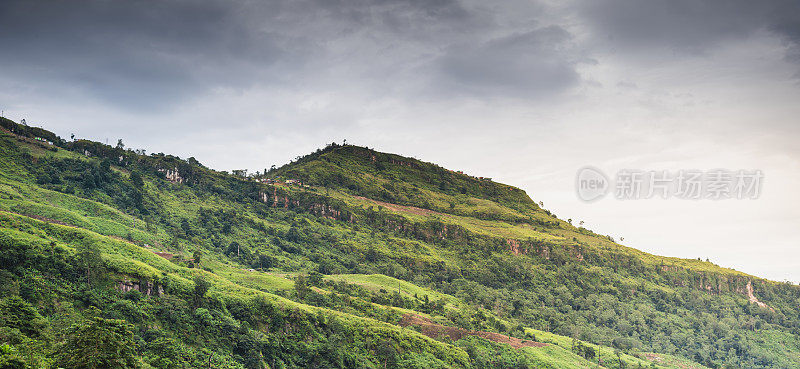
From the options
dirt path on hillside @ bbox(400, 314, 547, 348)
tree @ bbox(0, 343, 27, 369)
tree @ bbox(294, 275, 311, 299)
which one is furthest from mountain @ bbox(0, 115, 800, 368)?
dirt path on hillside @ bbox(400, 314, 547, 348)

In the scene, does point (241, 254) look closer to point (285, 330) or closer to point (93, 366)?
point (285, 330)

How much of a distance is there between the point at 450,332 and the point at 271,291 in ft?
120

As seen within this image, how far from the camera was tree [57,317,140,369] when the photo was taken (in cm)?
3734

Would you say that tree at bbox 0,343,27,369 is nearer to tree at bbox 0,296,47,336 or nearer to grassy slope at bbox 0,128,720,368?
tree at bbox 0,296,47,336

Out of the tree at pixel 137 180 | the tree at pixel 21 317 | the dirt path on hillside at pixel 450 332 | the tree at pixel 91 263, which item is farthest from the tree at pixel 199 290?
the tree at pixel 137 180

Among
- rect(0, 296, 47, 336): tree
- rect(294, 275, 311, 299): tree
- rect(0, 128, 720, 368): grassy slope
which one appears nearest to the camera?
rect(0, 296, 47, 336): tree

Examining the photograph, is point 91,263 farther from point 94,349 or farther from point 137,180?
point 137,180

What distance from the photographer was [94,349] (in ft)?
124

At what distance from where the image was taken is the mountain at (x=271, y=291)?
57500 millimetres

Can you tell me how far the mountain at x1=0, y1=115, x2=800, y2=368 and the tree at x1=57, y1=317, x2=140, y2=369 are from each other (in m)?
0.13

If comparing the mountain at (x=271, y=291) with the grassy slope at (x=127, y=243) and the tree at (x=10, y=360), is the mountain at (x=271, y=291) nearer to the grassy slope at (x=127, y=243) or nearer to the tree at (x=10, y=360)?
the tree at (x=10, y=360)

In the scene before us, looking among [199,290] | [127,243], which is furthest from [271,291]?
[127,243]

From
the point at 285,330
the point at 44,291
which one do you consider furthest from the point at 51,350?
the point at 285,330

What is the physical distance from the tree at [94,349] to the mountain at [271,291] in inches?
5.0
